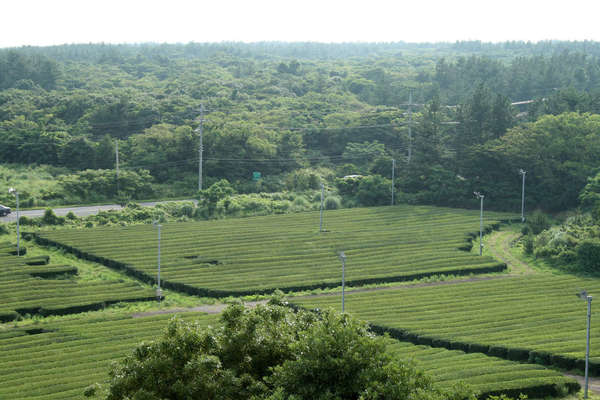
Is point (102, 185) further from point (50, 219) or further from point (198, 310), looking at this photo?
point (198, 310)

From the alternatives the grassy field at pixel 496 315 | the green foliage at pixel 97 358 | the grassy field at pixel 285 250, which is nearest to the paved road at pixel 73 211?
the grassy field at pixel 285 250

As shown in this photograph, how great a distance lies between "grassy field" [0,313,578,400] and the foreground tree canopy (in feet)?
21.8

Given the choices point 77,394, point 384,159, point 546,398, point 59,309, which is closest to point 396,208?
point 384,159

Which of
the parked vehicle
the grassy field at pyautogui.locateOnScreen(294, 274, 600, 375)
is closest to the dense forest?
the parked vehicle

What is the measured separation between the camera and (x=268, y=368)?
82.5ft

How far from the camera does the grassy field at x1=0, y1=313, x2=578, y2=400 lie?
34281 mm

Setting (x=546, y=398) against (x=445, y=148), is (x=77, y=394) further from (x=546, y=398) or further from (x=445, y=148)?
(x=445, y=148)

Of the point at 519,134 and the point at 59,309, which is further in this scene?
the point at 519,134

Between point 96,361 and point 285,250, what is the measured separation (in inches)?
1158

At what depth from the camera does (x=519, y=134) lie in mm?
87312

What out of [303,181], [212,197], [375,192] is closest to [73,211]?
[212,197]

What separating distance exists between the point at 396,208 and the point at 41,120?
63.5 metres

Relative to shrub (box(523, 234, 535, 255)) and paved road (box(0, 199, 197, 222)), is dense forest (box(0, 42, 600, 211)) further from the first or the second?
shrub (box(523, 234, 535, 255))

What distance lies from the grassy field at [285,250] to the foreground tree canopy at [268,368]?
27.2 metres
